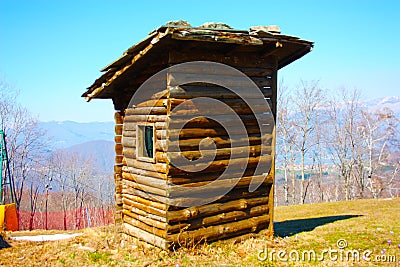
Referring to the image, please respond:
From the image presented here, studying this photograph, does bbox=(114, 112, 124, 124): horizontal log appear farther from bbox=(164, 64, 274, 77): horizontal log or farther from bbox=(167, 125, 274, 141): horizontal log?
bbox=(164, 64, 274, 77): horizontal log

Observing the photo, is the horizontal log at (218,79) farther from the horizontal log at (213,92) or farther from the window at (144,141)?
the window at (144,141)

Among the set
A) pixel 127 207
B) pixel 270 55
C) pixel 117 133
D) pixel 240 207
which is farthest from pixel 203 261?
pixel 270 55

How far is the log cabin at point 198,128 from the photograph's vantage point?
7.62 m

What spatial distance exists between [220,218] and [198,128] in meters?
2.16

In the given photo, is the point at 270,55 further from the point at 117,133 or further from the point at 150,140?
the point at 117,133

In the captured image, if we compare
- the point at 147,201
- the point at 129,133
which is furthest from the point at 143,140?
the point at 147,201

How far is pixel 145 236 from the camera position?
8.59 meters

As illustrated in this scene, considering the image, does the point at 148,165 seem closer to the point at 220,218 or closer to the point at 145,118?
the point at 145,118

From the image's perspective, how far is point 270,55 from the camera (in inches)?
353

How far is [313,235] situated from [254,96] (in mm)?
4190

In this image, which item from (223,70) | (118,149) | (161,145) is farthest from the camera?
(118,149)

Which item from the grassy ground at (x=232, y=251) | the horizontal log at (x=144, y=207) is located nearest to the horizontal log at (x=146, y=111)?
the horizontal log at (x=144, y=207)

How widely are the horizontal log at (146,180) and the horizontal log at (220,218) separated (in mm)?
907

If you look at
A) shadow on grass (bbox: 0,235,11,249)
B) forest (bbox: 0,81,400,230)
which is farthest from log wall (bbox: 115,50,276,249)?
forest (bbox: 0,81,400,230)
